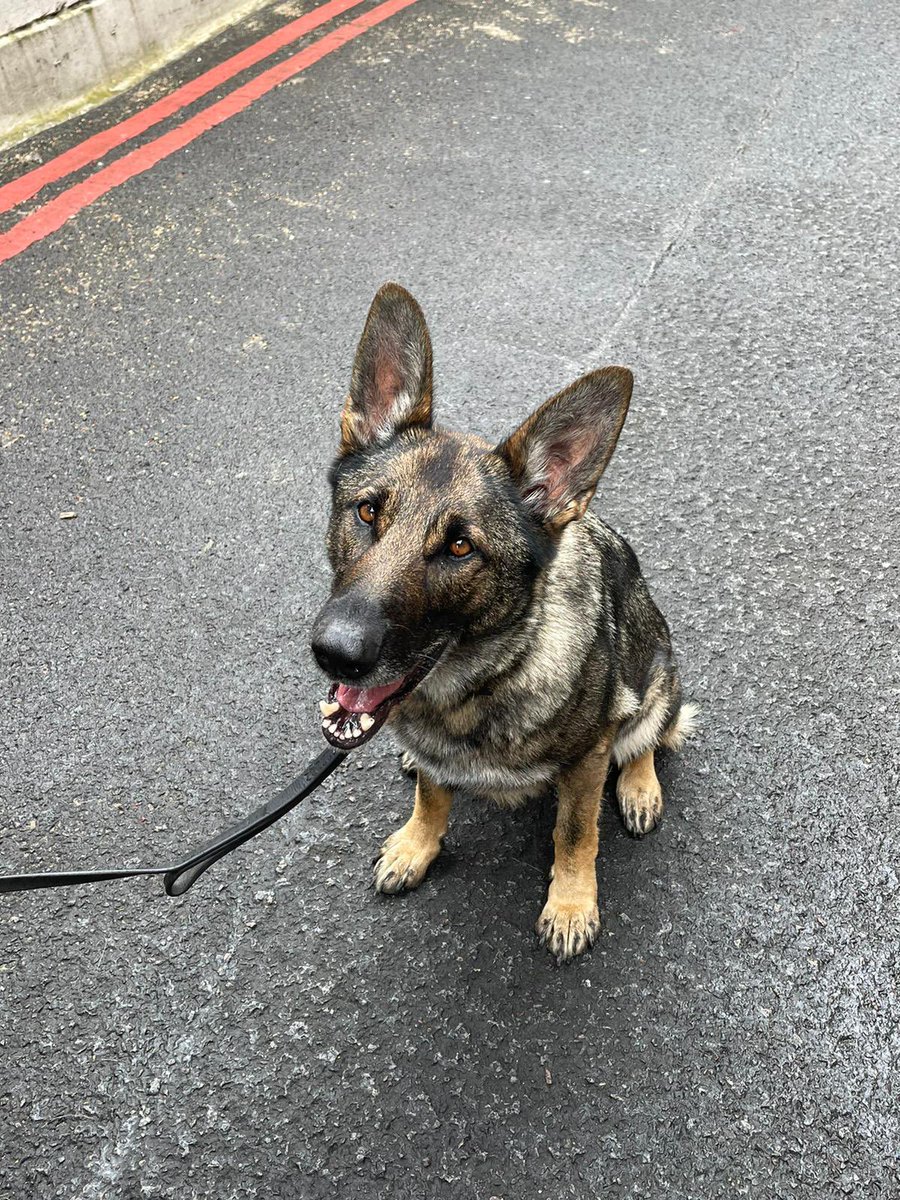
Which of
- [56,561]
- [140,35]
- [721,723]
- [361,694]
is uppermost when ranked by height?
[140,35]

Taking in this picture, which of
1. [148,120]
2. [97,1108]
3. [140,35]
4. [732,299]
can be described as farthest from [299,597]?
[140,35]

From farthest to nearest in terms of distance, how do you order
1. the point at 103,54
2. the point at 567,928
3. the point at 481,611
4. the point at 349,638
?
the point at 103,54, the point at 567,928, the point at 481,611, the point at 349,638

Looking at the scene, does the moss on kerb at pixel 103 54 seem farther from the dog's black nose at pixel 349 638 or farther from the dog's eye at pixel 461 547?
the dog's black nose at pixel 349 638

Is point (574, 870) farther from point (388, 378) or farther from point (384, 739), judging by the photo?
point (388, 378)

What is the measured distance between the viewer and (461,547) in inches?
99.3

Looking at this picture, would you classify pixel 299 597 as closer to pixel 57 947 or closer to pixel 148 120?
pixel 57 947

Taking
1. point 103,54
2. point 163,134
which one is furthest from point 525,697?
point 103,54

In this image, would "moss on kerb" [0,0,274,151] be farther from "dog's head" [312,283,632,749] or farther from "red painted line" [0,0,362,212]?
"dog's head" [312,283,632,749]

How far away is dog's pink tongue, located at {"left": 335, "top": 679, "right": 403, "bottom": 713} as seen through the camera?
2.49 m

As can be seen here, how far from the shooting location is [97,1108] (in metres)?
2.64

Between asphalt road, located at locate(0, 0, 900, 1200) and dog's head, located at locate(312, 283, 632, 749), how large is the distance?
998 mm

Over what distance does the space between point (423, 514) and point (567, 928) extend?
4.49 feet

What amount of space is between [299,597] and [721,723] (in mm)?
1712

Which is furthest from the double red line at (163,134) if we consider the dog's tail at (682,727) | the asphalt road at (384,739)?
the dog's tail at (682,727)
